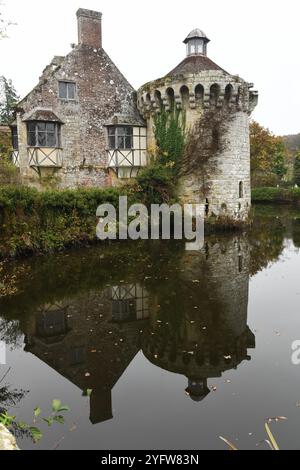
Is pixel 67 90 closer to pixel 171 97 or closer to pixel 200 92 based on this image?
pixel 171 97

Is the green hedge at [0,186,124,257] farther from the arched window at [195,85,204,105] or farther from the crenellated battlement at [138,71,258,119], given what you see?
the arched window at [195,85,204,105]

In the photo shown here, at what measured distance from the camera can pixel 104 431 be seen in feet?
14.1

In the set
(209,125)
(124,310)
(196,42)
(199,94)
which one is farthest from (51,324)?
(196,42)

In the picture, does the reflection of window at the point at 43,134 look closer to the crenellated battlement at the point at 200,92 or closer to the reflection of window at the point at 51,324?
the crenellated battlement at the point at 200,92

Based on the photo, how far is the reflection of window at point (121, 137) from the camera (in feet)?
64.5

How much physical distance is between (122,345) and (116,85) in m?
17.2

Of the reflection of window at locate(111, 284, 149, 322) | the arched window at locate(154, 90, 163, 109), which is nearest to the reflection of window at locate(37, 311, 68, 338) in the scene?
the reflection of window at locate(111, 284, 149, 322)

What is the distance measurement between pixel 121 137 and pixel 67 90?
3677 mm

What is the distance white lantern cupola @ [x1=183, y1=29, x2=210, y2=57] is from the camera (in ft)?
64.2

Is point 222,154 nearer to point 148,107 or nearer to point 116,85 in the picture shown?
point 148,107

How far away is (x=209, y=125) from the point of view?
18.1 meters

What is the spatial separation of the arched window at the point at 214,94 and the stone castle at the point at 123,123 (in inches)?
1.8

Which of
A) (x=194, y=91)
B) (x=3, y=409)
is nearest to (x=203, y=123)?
(x=194, y=91)
